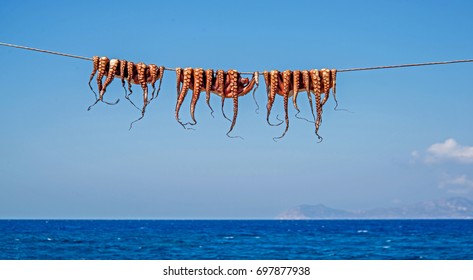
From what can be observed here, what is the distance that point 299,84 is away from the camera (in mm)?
10625

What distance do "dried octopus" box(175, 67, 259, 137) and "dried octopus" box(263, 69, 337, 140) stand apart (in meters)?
0.29

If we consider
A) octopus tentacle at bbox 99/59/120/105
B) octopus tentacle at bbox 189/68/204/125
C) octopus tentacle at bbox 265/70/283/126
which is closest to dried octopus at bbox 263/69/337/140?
octopus tentacle at bbox 265/70/283/126

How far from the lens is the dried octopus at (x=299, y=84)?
10500 mm

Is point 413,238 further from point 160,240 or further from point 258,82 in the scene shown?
point 258,82

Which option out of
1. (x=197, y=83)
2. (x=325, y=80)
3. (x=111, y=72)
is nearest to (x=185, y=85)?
(x=197, y=83)

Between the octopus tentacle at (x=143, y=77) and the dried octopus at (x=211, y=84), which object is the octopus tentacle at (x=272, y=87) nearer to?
the dried octopus at (x=211, y=84)

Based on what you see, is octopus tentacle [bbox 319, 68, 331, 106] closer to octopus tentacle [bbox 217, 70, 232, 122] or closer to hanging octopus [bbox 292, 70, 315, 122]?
hanging octopus [bbox 292, 70, 315, 122]

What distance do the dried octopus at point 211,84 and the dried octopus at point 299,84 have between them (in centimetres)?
29

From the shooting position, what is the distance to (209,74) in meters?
10.6

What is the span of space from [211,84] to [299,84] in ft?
4.27

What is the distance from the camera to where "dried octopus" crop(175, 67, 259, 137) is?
10.6 meters

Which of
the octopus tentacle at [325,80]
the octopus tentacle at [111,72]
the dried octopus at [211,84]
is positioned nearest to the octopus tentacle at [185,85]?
the dried octopus at [211,84]
